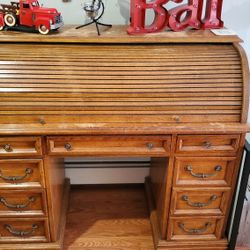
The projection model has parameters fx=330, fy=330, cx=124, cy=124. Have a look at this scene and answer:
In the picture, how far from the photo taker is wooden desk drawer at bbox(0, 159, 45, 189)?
5.38ft

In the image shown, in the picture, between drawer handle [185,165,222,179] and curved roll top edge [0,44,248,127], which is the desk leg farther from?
drawer handle [185,165,222,179]

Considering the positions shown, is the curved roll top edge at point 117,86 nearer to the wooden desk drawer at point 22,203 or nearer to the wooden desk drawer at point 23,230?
the wooden desk drawer at point 22,203

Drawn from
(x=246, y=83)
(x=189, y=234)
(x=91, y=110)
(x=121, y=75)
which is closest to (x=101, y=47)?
(x=121, y=75)

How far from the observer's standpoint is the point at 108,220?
2209 millimetres

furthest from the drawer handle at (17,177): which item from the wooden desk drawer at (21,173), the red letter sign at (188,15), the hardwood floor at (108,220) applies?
the red letter sign at (188,15)

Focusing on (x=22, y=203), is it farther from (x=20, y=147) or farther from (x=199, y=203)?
(x=199, y=203)

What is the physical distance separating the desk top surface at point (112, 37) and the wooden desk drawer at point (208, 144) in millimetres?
489

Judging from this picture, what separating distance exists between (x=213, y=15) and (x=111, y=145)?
896 millimetres

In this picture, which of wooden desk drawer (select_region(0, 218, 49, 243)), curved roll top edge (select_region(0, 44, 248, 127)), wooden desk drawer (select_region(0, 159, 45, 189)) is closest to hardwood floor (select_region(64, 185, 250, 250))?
wooden desk drawer (select_region(0, 218, 49, 243))

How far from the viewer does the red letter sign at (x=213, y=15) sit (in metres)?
1.76

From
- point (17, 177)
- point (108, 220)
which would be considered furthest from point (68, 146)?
point (108, 220)

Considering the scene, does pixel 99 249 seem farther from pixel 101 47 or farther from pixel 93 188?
pixel 101 47

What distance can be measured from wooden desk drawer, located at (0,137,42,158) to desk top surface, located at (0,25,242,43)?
49 cm

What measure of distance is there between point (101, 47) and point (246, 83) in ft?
2.37
